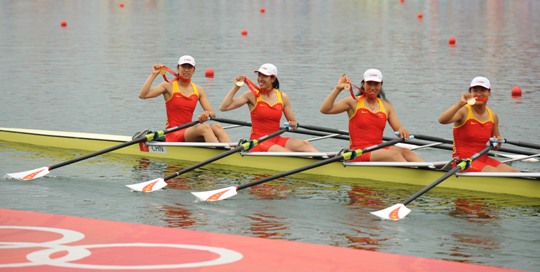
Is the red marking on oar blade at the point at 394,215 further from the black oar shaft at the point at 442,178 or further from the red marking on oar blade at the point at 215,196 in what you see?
the red marking on oar blade at the point at 215,196

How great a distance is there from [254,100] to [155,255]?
4255 millimetres

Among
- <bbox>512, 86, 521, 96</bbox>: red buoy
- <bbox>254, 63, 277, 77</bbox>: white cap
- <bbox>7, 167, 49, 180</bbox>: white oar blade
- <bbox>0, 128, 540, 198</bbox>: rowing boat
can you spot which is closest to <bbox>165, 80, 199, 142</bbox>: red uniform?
<bbox>0, 128, 540, 198</bbox>: rowing boat

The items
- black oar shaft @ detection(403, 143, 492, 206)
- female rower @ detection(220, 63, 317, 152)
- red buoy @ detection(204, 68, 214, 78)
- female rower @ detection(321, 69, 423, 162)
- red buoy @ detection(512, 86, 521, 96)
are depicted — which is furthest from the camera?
red buoy @ detection(204, 68, 214, 78)

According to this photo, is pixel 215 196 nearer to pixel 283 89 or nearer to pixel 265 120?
pixel 265 120

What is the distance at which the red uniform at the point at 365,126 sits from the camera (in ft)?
39.2

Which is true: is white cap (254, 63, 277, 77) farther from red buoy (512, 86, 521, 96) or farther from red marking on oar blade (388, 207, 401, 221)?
red buoy (512, 86, 521, 96)

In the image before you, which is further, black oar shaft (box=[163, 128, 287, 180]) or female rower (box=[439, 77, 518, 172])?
black oar shaft (box=[163, 128, 287, 180])

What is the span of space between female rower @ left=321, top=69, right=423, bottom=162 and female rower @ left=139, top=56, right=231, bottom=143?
1845 mm

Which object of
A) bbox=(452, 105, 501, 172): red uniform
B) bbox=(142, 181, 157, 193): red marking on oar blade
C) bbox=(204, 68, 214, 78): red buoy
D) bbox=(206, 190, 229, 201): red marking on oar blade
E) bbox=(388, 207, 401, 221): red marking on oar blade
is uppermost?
bbox=(204, 68, 214, 78): red buoy

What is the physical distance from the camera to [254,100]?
41.8 ft

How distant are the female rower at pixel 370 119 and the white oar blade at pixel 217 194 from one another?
136 centimetres

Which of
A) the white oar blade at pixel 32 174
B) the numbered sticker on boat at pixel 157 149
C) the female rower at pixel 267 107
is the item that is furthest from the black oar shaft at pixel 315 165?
the white oar blade at pixel 32 174

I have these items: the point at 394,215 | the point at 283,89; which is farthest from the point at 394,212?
the point at 283,89

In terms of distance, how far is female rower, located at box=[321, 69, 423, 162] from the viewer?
11883 millimetres
